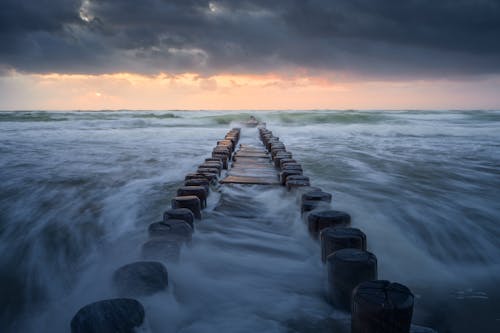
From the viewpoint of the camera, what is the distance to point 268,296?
2.27 m

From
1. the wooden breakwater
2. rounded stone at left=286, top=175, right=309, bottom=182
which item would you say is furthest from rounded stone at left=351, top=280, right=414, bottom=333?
rounded stone at left=286, top=175, right=309, bottom=182

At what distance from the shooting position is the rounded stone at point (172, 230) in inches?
99.2

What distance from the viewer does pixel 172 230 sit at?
258 cm

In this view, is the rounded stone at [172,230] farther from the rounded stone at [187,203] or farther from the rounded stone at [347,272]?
the rounded stone at [347,272]

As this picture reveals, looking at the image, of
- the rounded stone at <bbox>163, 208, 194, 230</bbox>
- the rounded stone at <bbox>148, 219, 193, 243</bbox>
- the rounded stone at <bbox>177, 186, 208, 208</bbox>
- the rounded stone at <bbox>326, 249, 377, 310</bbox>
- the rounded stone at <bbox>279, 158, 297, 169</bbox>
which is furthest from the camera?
the rounded stone at <bbox>279, 158, 297, 169</bbox>

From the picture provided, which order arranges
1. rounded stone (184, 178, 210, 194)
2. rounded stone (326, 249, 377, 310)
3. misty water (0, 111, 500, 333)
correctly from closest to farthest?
1. rounded stone (326, 249, 377, 310)
2. misty water (0, 111, 500, 333)
3. rounded stone (184, 178, 210, 194)

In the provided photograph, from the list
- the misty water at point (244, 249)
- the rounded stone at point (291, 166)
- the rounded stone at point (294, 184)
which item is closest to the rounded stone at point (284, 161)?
the rounded stone at point (291, 166)

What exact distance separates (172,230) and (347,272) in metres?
1.26

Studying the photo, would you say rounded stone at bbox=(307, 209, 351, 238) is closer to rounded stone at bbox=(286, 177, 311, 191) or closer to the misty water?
the misty water

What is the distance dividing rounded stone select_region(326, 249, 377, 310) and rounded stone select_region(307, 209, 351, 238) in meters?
0.71

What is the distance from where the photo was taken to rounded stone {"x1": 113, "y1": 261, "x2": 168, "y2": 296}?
1.87 m

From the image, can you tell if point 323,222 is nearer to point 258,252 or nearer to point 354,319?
point 258,252

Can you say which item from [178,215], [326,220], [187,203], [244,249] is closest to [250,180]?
[187,203]

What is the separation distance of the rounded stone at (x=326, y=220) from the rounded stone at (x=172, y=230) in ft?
3.09
